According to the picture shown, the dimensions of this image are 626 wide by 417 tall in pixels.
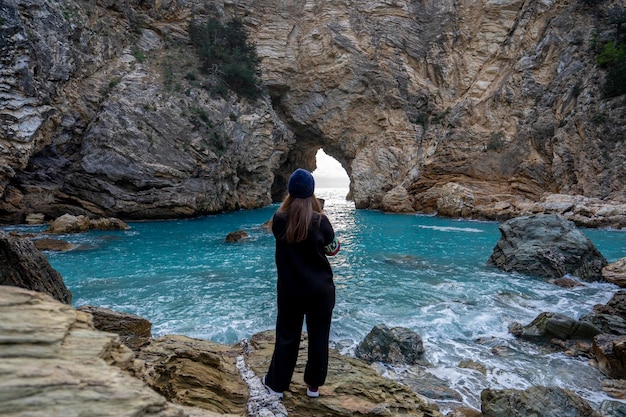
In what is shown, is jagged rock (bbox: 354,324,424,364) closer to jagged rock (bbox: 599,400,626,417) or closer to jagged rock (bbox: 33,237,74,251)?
jagged rock (bbox: 599,400,626,417)

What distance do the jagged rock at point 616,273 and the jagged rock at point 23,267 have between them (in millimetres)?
12457

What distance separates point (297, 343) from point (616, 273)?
411 inches

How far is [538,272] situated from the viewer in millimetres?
10039

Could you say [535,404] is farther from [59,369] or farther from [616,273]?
[616,273]

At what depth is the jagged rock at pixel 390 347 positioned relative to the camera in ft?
17.0

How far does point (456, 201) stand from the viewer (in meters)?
27.3

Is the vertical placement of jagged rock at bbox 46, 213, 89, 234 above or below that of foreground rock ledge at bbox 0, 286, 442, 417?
below

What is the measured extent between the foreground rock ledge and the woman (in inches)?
12.5

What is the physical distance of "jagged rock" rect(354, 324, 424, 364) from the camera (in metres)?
5.18

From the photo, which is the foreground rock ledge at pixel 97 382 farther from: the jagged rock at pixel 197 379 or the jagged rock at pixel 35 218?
the jagged rock at pixel 35 218

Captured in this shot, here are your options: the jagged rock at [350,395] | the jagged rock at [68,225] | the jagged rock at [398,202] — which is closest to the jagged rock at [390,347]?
the jagged rock at [350,395]

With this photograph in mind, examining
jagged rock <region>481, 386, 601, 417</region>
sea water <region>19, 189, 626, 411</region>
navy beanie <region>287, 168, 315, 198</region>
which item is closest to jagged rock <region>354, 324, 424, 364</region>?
sea water <region>19, 189, 626, 411</region>

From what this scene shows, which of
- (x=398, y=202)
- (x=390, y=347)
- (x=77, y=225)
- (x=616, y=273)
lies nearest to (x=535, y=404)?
(x=390, y=347)

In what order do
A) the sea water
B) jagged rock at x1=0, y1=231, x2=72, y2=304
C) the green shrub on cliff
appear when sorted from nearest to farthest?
1. jagged rock at x1=0, y1=231, x2=72, y2=304
2. the sea water
3. the green shrub on cliff
